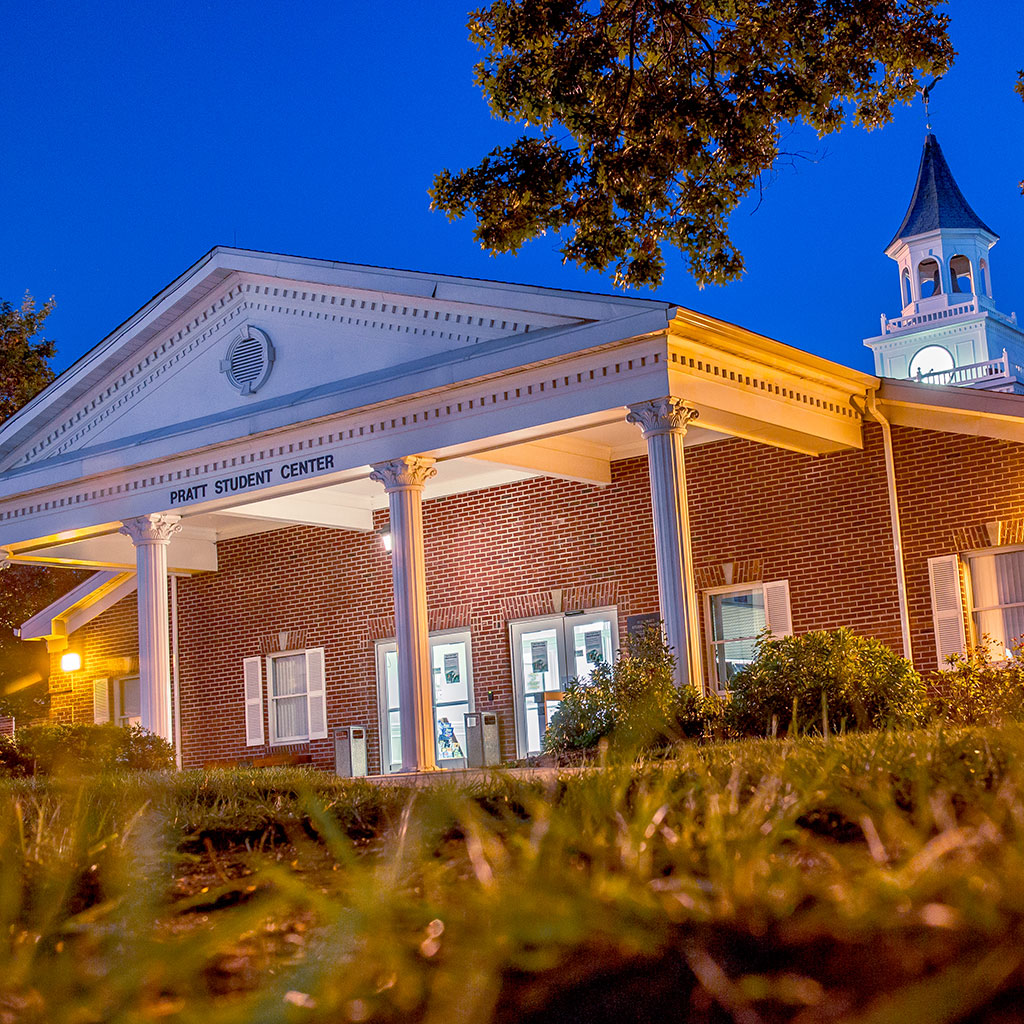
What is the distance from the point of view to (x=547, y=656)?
62.9ft

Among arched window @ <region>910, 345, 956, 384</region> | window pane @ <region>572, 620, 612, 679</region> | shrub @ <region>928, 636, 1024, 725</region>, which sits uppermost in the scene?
arched window @ <region>910, 345, 956, 384</region>

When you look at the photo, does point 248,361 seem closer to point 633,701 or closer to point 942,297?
point 633,701

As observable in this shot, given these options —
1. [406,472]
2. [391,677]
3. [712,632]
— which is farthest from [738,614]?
[391,677]

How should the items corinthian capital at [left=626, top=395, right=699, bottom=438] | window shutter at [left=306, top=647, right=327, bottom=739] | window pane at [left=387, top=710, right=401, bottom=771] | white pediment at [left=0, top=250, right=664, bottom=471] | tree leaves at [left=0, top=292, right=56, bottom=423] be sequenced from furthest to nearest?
tree leaves at [left=0, top=292, right=56, bottom=423] < window shutter at [left=306, top=647, right=327, bottom=739] < window pane at [left=387, top=710, right=401, bottom=771] < white pediment at [left=0, top=250, right=664, bottom=471] < corinthian capital at [left=626, top=395, right=699, bottom=438]

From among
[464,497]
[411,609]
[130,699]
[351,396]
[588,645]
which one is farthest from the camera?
[130,699]

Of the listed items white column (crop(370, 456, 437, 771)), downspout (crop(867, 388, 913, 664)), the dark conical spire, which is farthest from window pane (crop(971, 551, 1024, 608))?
the dark conical spire

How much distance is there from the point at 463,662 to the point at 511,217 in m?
10.0

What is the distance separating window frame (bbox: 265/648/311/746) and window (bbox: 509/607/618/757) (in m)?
4.14

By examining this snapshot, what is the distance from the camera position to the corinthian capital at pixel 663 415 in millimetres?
13320

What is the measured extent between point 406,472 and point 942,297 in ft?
176

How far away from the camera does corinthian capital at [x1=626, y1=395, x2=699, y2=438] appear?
1332 centimetres

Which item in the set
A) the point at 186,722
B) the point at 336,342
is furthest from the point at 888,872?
the point at 186,722

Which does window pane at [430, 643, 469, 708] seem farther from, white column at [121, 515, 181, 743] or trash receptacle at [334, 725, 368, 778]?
white column at [121, 515, 181, 743]

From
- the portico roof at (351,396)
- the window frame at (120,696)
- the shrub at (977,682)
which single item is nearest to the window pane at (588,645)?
the portico roof at (351,396)
